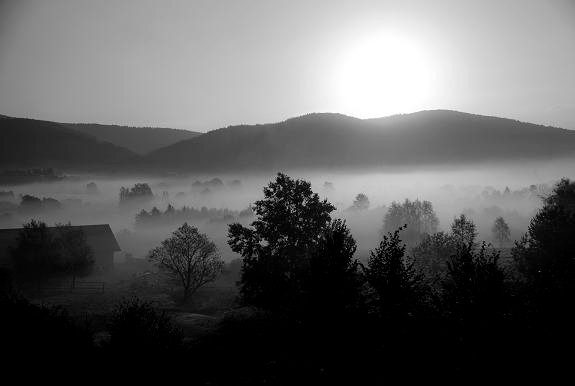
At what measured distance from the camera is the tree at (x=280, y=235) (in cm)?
3359

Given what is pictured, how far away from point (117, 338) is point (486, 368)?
17111 millimetres

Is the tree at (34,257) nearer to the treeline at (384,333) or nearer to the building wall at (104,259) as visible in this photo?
the building wall at (104,259)

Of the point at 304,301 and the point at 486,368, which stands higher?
the point at 304,301

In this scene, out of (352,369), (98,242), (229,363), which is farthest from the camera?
(98,242)

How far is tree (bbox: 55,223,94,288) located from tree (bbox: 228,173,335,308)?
115 ft

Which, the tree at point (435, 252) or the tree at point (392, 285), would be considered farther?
the tree at point (435, 252)

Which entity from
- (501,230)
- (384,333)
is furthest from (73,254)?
(501,230)

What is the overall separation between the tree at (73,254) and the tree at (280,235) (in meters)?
35.1

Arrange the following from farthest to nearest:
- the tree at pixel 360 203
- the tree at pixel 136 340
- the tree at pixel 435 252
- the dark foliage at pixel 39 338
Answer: the tree at pixel 360 203 → the tree at pixel 435 252 → the dark foliage at pixel 39 338 → the tree at pixel 136 340

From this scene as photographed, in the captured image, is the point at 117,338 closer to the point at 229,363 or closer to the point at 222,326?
the point at 229,363

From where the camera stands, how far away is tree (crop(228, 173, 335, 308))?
33594 millimetres

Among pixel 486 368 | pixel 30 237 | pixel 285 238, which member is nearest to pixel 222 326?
pixel 285 238

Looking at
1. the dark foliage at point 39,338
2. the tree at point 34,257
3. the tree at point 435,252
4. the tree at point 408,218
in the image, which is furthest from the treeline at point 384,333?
the tree at point 408,218

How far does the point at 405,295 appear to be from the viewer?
20938mm
